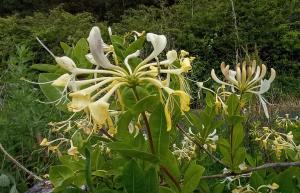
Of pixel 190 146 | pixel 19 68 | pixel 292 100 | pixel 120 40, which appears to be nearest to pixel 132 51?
pixel 120 40

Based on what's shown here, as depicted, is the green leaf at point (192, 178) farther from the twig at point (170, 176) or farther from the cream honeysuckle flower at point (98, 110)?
the cream honeysuckle flower at point (98, 110)

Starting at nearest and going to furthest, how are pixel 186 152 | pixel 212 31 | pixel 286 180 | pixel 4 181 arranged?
pixel 286 180 → pixel 186 152 → pixel 4 181 → pixel 212 31

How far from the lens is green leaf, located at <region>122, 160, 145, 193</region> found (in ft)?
2.78

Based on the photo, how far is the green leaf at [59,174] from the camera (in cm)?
102

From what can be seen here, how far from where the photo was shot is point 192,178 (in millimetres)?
1004

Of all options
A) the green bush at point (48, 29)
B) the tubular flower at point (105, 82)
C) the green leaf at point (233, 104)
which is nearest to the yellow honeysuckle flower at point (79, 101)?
the tubular flower at point (105, 82)

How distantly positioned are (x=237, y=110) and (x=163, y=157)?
0.94ft

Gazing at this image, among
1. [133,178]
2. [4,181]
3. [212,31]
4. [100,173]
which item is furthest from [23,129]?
[212,31]

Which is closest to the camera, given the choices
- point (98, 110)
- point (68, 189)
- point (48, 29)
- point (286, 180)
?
point (98, 110)

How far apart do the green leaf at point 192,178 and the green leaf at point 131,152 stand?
0.42 ft

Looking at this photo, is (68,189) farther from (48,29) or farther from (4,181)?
(48,29)

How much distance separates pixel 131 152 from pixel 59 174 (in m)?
0.23

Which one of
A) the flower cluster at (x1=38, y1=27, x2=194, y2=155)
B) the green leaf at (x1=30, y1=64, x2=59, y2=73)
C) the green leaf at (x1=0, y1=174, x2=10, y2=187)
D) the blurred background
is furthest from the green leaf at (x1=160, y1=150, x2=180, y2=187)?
the blurred background

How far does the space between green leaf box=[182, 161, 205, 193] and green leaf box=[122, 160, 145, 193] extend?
145 millimetres
